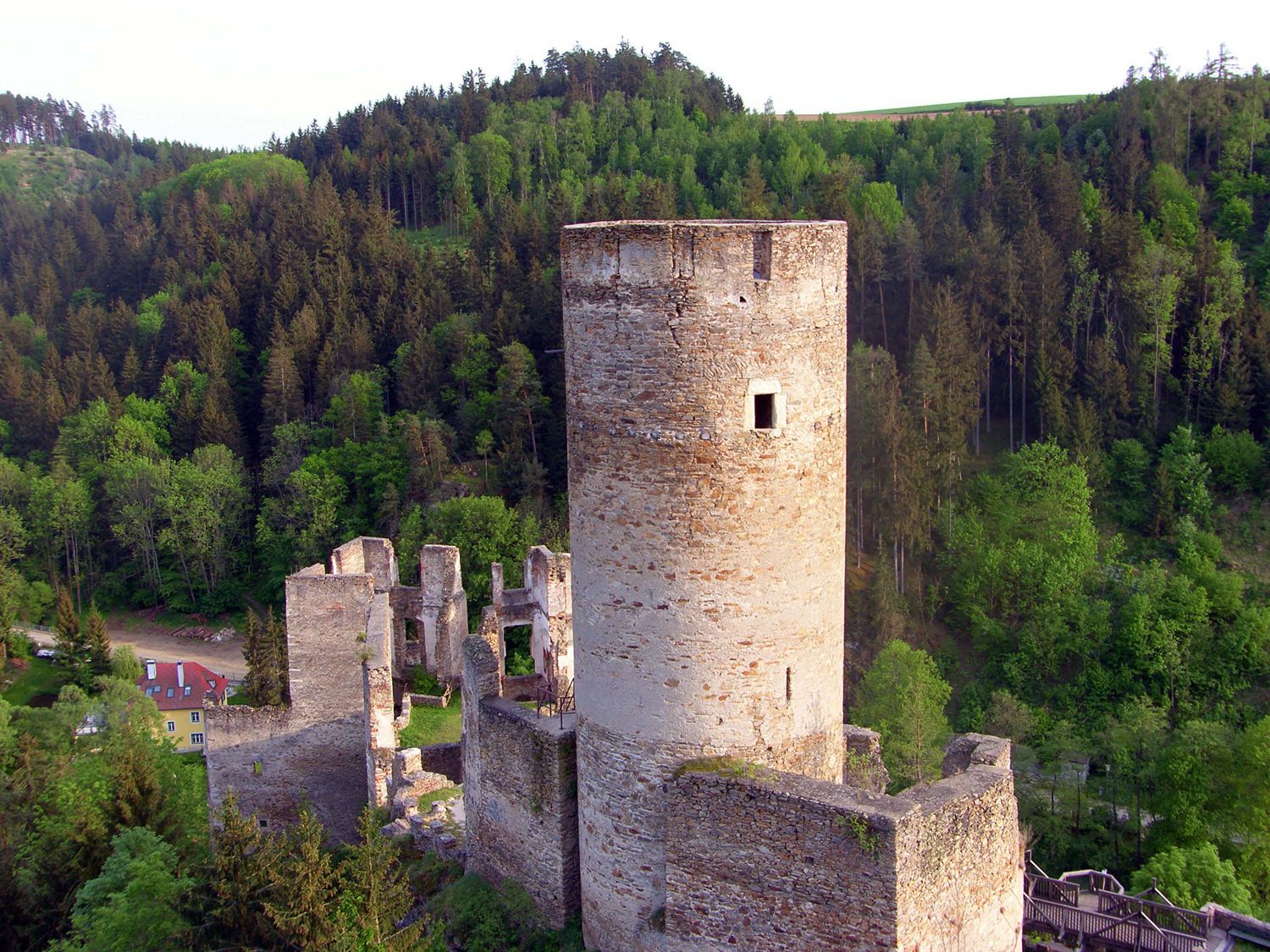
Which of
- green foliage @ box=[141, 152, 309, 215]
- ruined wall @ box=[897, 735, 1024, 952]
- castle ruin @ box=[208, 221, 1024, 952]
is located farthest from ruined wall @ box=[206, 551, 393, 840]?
green foliage @ box=[141, 152, 309, 215]

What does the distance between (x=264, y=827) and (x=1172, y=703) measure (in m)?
25.4

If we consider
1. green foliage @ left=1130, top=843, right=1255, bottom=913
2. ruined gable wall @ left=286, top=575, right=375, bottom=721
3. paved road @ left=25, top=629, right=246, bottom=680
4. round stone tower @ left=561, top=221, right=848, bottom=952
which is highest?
round stone tower @ left=561, top=221, right=848, bottom=952

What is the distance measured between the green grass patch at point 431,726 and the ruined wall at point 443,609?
1811 millimetres

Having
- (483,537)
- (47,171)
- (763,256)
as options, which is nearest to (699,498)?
(763,256)

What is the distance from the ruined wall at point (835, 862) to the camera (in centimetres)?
1077

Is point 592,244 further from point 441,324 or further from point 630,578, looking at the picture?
point 441,324

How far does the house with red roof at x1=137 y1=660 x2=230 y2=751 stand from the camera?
41.8 meters

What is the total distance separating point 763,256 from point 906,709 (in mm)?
19651

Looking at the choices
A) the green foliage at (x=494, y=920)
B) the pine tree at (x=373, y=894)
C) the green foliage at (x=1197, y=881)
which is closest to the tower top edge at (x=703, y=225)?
the green foliage at (x=494, y=920)

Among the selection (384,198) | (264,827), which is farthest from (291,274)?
(264,827)

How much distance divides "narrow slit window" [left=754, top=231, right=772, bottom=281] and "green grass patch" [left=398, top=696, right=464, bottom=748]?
1897cm

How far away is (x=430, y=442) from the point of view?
4900 centimetres

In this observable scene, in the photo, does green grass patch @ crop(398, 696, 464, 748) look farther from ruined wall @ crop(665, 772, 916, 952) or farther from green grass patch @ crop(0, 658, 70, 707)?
green grass patch @ crop(0, 658, 70, 707)

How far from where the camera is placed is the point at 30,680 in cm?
4716
